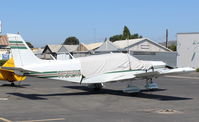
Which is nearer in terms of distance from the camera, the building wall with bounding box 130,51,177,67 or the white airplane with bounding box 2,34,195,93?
Answer: the white airplane with bounding box 2,34,195,93

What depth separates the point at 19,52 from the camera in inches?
675

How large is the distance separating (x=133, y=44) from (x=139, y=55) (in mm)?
8137

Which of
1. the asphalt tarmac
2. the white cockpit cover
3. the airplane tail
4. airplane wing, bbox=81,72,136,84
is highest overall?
the airplane tail

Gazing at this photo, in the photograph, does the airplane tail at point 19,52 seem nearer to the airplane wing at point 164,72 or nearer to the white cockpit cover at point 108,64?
the white cockpit cover at point 108,64

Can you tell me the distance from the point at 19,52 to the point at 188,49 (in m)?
41.9

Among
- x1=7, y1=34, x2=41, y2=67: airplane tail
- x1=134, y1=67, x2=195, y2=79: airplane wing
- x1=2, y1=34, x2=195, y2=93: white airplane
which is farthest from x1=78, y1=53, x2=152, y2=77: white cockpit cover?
x1=7, y1=34, x2=41, y2=67: airplane tail

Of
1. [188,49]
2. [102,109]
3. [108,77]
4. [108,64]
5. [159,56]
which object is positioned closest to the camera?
[102,109]

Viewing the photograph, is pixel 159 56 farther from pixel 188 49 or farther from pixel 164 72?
pixel 164 72

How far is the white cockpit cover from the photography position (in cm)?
1862

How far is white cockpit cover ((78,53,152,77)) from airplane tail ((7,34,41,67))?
8.82 feet

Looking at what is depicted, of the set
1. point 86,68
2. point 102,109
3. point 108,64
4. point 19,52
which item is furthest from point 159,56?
point 102,109

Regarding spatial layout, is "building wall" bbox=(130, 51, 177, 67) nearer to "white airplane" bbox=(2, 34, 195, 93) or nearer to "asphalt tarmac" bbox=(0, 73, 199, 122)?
"white airplane" bbox=(2, 34, 195, 93)

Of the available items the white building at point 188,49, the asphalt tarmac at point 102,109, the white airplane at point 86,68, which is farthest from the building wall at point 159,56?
the asphalt tarmac at point 102,109

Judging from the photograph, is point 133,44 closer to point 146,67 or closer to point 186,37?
point 186,37
